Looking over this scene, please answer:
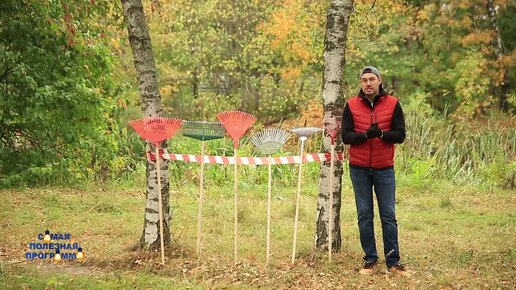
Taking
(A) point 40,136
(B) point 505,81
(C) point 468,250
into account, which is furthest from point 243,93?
(C) point 468,250

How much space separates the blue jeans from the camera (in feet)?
18.9

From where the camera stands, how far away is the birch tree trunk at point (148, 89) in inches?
241

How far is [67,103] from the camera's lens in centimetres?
934

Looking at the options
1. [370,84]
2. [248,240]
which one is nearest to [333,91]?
[370,84]

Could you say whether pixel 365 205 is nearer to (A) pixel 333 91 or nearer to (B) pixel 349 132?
(B) pixel 349 132

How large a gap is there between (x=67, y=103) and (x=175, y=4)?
35.0 feet

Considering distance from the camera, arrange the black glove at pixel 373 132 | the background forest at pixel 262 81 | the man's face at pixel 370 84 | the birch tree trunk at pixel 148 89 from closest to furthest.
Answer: the black glove at pixel 373 132
the man's face at pixel 370 84
the birch tree trunk at pixel 148 89
the background forest at pixel 262 81

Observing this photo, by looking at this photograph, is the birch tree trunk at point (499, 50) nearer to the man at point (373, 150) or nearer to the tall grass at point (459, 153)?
the tall grass at point (459, 153)

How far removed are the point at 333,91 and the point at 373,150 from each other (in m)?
0.77

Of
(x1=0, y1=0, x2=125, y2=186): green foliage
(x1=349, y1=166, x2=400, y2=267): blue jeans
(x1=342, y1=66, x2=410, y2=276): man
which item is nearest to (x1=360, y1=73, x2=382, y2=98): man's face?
(x1=342, y1=66, x2=410, y2=276): man

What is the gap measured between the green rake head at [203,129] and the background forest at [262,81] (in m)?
3.40

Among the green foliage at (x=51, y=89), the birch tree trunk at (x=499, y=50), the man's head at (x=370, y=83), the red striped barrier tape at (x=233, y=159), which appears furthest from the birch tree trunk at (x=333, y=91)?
the birch tree trunk at (x=499, y=50)

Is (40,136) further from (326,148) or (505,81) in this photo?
(505,81)

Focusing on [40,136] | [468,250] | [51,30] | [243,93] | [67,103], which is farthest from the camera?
[243,93]
